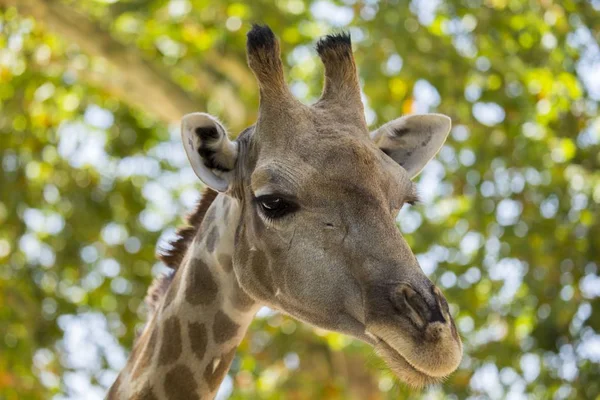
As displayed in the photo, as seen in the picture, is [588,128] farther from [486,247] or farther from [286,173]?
[286,173]

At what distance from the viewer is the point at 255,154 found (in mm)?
3953

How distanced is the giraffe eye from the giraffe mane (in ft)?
2.26

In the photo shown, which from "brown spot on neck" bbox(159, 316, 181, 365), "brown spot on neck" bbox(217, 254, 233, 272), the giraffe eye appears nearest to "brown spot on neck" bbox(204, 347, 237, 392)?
"brown spot on neck" bbox(159, 316, 181, 365)

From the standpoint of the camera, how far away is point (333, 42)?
4.25 metres

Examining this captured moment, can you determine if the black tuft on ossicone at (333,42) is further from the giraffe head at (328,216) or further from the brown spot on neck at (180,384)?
the brown spot on neck at (180,384)

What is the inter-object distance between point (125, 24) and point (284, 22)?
8.78ft

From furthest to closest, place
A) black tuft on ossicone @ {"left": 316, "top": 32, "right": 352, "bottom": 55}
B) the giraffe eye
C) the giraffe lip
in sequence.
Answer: black tuft on ossicone @ {"left": 316, "top": 32, "right": 352, "bottom": 55}
the giraffe eye
the giraffe lip

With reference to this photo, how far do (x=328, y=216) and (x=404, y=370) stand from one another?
2.06 ft

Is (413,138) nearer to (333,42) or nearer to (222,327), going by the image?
(333,42)

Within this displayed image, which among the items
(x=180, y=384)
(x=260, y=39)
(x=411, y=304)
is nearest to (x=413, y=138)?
(x=260, y=39)

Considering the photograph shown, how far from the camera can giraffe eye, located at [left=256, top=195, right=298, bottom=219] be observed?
368cm

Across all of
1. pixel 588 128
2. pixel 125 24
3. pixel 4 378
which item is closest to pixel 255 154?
pixel 588 128

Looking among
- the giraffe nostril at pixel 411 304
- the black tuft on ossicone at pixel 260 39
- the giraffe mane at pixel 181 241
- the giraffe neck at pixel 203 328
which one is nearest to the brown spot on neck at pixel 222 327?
the giraffe neck at pixel 203 328

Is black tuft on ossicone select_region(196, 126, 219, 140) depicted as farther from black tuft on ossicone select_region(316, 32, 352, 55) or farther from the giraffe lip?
the giraffe lip
